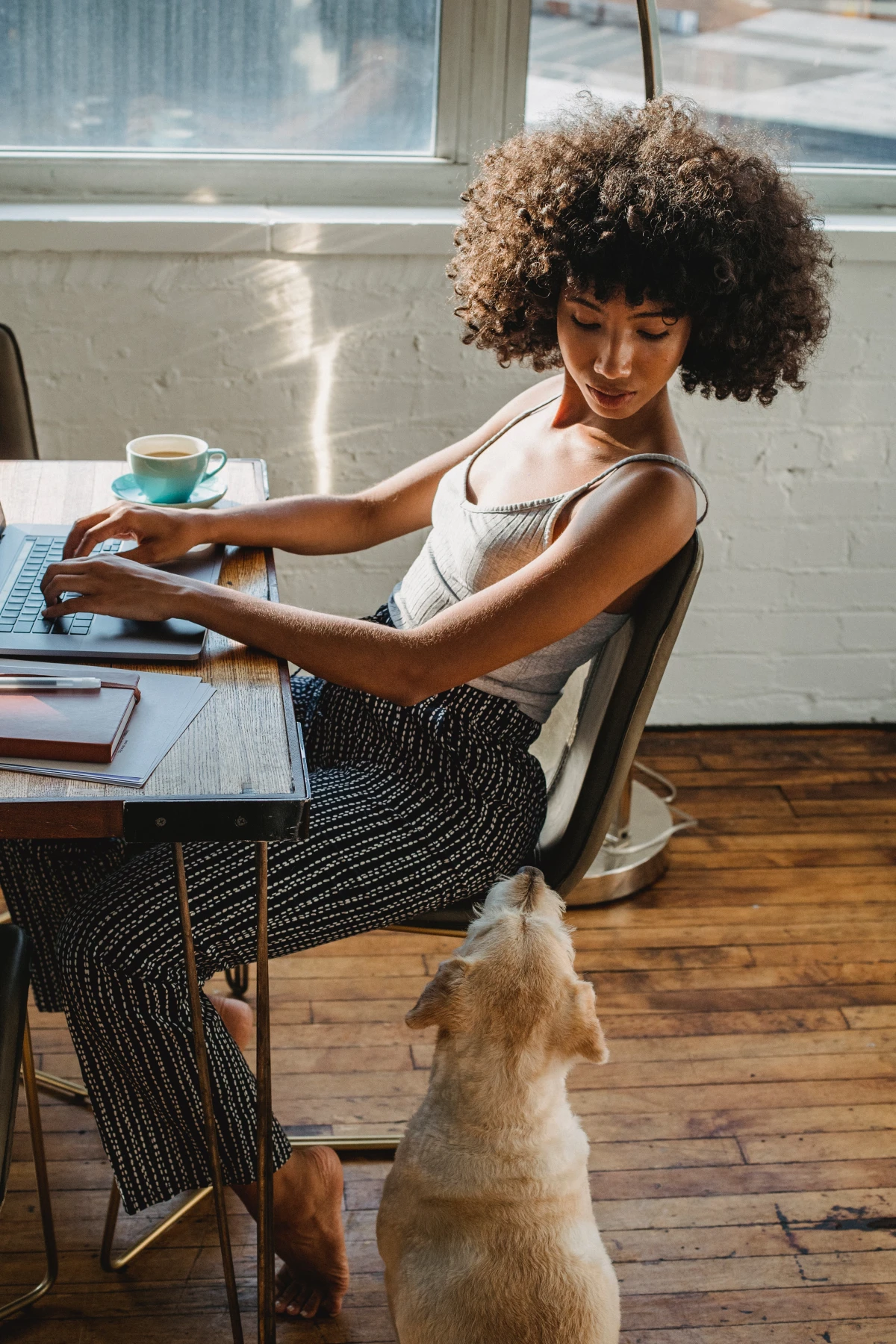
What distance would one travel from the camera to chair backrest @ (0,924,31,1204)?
1120mm

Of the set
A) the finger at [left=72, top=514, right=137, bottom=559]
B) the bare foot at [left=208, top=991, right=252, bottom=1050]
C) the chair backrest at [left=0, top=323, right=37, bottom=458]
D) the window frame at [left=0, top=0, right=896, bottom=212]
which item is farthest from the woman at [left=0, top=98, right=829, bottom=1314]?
the window frame at [left=0, top=0, right=896, bottom=212]

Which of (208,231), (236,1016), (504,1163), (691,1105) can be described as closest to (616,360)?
(504,1163)

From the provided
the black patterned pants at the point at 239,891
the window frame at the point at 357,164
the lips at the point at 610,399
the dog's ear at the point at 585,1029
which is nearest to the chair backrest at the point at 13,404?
the window frame at the point at 357,164

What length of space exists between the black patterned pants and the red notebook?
26 centimetres

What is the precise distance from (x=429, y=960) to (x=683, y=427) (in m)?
1.19

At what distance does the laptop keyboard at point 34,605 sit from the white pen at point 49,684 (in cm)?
13

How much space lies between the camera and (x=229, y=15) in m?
2.42

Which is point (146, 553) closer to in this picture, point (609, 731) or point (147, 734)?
point (147, 734)

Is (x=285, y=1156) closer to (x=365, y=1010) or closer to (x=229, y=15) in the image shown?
(x=365, y=1010)

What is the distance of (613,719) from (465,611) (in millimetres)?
204

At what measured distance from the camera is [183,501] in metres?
1.64

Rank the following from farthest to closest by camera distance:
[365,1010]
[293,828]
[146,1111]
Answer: [365,1010], [146,1111], [293,828]

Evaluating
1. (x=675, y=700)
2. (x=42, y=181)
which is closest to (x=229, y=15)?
(x=42, y=181)

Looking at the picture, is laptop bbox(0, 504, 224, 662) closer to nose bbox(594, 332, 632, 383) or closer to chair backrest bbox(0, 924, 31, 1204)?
chair backrest bbox(0, 924, 31, 1204)
